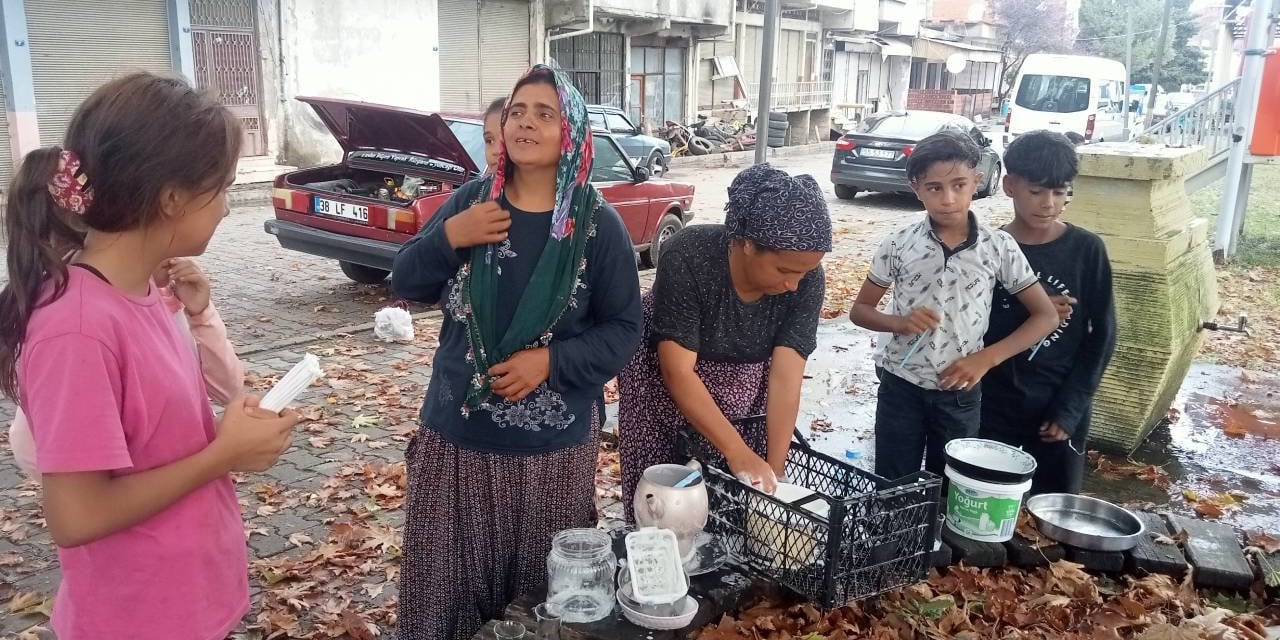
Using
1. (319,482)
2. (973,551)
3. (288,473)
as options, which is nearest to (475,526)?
(973,551)

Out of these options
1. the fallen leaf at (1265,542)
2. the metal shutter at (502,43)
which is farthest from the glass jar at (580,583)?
the metal shutter at (502,43)

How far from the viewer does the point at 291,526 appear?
423cm

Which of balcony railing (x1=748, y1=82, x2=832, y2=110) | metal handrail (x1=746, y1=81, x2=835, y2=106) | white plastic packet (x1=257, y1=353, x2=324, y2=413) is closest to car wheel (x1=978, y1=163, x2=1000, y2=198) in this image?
balcony railing (x1=748, y1=82, x2=832, y2=110)

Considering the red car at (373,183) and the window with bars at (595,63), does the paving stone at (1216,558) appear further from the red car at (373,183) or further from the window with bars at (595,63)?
the window with bars at (595,63)

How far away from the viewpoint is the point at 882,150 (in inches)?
612

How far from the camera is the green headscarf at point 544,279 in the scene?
7.36 ft

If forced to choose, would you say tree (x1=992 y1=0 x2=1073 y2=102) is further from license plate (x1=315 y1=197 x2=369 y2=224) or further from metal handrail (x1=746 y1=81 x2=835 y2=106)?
license plate (x1=315 y1=197 x2=369 y2=224)

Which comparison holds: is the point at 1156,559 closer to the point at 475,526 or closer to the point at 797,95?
the point at 475,526

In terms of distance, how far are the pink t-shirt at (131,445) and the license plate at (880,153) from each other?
48.1ft

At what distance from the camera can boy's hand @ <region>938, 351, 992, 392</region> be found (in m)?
3.18

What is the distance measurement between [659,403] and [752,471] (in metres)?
0.46

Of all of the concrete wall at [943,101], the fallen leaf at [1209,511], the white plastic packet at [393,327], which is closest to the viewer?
the fallen leaf at [1209,511]

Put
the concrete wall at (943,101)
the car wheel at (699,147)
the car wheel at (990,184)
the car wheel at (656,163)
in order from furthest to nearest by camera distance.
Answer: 1. the concrete wall at (943,101)
2. the car wheel at (699,147)
3. the car wheel at (656,163)
4. the car wheel at (990,184)

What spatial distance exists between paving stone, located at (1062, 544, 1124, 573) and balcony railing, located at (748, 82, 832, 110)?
29.1m
